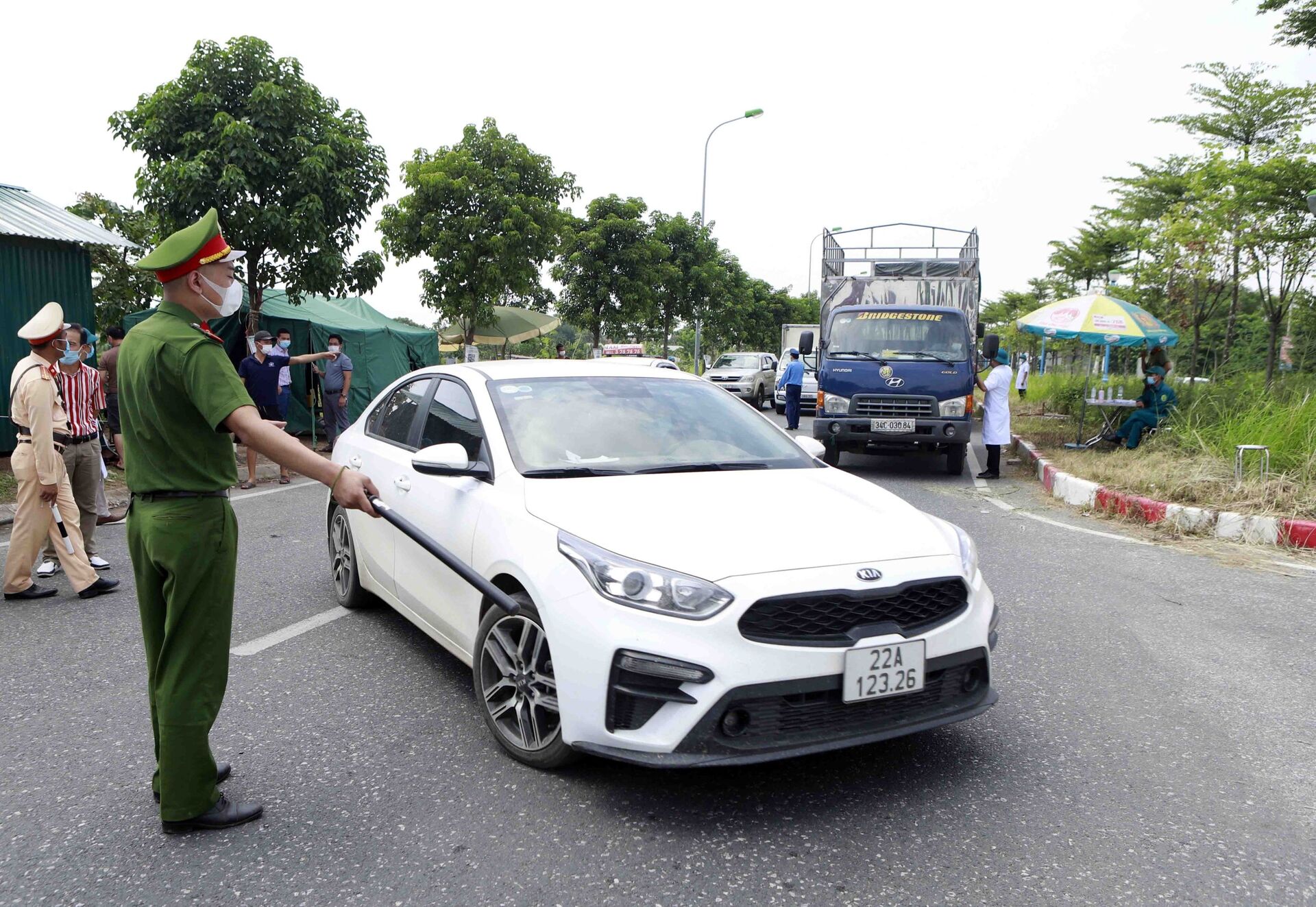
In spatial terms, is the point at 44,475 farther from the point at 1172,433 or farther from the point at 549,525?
the point at 1172,433

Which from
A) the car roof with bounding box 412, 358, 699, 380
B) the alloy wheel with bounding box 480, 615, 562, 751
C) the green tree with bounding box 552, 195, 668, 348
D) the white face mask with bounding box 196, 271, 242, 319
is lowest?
the alloy wheel with bounding box 480, 615, 562, 751

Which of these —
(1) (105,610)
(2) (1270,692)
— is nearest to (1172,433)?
(2) (1270,692)

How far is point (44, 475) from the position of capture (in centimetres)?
566

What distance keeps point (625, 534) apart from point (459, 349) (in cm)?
2652

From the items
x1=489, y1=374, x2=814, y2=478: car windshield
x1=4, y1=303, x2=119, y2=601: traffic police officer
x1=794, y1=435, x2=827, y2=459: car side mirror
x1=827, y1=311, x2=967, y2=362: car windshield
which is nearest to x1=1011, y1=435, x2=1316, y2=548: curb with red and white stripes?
x1=827, y1=311, x2=967, y2=362: car windshield

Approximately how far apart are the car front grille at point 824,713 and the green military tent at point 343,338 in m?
13.4

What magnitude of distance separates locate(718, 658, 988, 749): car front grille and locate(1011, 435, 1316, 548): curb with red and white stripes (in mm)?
5810

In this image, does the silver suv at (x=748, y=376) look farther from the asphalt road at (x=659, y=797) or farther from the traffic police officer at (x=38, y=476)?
the asphalt road at (x=659, y=797)

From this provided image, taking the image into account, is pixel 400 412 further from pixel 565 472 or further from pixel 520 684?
pixel 520 684

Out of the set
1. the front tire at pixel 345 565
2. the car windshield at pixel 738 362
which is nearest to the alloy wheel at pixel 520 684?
the front tire at pixel 345 565

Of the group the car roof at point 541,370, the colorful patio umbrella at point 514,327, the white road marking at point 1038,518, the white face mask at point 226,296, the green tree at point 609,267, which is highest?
the green tree at point 609,267

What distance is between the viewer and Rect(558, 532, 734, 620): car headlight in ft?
9.41

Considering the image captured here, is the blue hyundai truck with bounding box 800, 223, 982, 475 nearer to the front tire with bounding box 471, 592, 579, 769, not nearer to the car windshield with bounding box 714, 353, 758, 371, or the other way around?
the front tire with bounding box 471, 592, 579, 769

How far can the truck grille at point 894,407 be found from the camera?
11.3m
